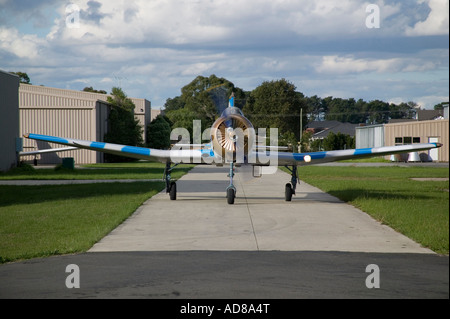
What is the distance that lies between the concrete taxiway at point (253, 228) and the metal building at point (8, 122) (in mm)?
18875

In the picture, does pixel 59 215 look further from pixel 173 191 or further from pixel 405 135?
pixel 405 135

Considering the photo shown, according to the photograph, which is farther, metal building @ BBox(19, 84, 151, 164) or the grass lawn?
metal building @ BBox(19, 84, 151, 164)

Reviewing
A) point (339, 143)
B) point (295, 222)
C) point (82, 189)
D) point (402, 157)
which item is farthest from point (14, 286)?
point (339, 143)

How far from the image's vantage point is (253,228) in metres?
11.8

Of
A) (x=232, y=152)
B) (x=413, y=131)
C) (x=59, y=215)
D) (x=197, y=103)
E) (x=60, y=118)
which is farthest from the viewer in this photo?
(x=197, y=103)

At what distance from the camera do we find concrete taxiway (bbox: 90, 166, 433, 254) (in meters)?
9.66

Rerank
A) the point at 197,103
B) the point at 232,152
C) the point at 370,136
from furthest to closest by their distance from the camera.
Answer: the point at 197,103 → the point at 370,136 → the point at 232,152

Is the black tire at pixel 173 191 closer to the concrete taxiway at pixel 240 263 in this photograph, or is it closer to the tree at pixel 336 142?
the concrete taxiway at pixel 240 263

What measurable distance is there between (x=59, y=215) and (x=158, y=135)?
187 feet

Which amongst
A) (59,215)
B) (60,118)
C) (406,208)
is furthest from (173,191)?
(60,118)

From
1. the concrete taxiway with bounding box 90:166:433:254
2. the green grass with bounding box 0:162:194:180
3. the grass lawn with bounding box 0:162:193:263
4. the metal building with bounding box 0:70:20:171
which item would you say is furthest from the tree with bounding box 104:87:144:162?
the concrete taxiway with bounding box 90:166:433:254

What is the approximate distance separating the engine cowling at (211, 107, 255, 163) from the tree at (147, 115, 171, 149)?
54.4 m

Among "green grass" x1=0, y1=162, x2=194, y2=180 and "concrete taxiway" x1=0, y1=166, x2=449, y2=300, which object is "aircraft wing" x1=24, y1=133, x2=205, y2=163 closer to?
"concrete taxiway" x1=0, y1=166, x2=449, y2=300
